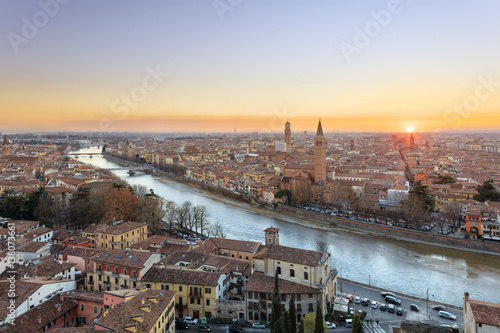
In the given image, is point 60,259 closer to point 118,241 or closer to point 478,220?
point 118,241

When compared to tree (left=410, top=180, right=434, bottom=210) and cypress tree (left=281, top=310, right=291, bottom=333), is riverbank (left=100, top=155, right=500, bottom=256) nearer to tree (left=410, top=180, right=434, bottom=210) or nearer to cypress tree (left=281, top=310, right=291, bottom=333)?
tree (left=410, top=180, right=434, bottom=210)

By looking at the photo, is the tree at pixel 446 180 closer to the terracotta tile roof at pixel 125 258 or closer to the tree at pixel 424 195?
the tree at pixel 424 195

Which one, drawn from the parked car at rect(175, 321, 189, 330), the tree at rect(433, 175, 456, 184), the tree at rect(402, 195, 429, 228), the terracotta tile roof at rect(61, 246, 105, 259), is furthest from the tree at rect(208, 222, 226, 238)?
the tree at rect(433, 175, 456, 184)

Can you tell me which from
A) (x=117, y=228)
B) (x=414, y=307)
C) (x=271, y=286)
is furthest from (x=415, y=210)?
(x=117, y=228)

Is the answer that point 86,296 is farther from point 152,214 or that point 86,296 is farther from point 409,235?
point 409,235

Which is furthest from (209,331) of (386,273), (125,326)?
(386,273)

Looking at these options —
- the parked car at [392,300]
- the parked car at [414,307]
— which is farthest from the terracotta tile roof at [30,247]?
the parked car at [414,307]
